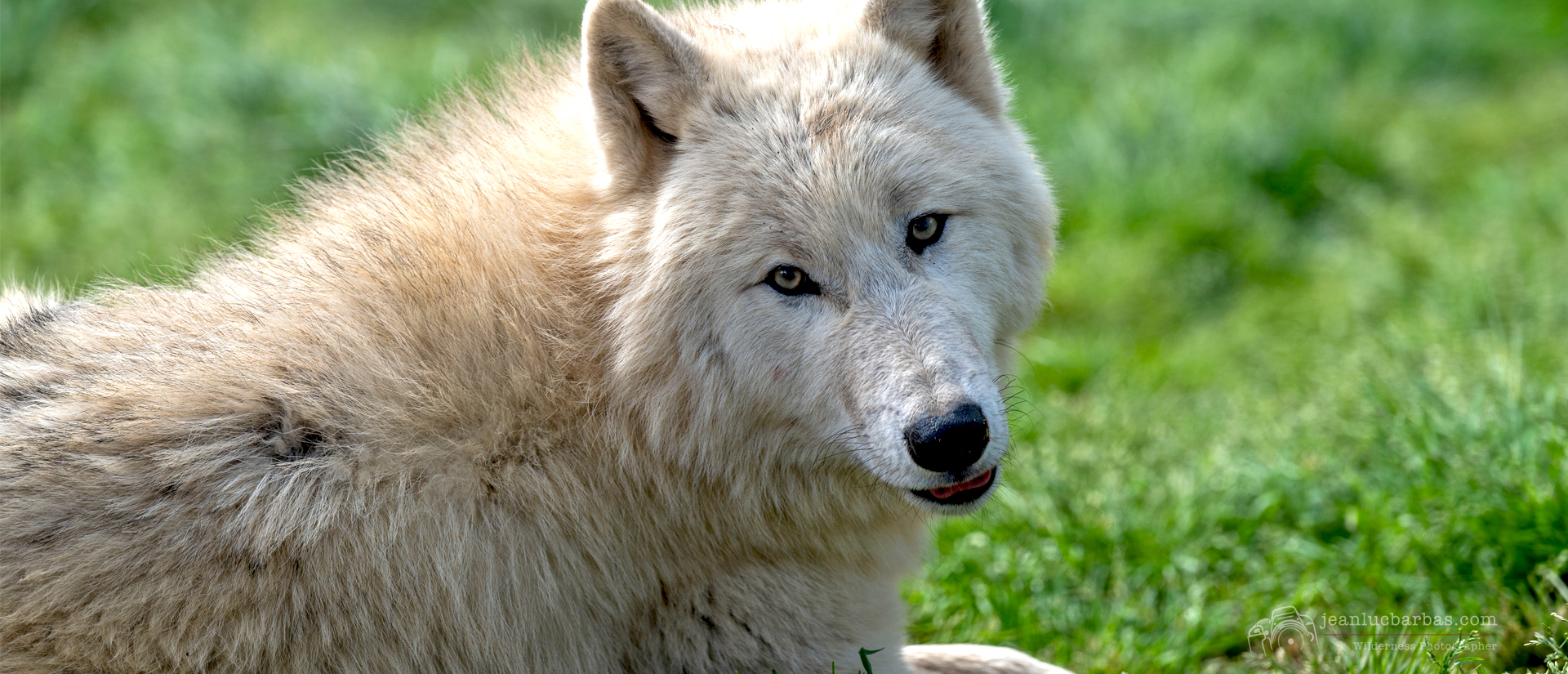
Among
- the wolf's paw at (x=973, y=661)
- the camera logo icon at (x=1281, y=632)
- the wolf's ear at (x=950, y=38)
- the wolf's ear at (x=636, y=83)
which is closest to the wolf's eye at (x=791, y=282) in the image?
the wolf's ear at (x=636, y=83)

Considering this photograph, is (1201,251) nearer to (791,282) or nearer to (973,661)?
(973,661)

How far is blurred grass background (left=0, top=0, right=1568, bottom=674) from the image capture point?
3871 millimetres

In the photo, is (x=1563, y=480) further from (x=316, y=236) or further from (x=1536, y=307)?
(x=316, y=236)

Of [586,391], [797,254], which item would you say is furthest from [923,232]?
[586,391]

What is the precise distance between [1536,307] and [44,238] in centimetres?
742

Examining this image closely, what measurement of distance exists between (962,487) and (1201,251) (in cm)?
449

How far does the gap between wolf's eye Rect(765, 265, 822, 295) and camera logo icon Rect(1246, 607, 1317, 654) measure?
1.78 meters

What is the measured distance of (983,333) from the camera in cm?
298

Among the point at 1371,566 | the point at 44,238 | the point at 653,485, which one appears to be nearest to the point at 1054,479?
the point at 1371,566

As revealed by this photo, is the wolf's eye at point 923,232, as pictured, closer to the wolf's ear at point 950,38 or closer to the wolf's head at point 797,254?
the wolf's head at point 797,254

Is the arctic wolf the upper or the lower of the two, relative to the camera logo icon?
upper

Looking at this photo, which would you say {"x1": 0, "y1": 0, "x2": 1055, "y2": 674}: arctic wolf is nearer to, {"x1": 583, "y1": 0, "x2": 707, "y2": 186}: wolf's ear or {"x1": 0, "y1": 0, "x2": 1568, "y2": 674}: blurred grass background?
{"x1": 583, "y1": 0, "x2": 707, "y2": 186}: wolf's ear

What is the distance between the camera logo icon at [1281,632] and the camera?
11.2 ft

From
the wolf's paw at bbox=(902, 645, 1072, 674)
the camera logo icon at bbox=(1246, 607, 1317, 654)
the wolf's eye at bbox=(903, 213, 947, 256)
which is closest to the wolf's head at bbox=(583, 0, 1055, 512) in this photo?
the wolf's eye at bbox=(903, 213, 947, 256)
